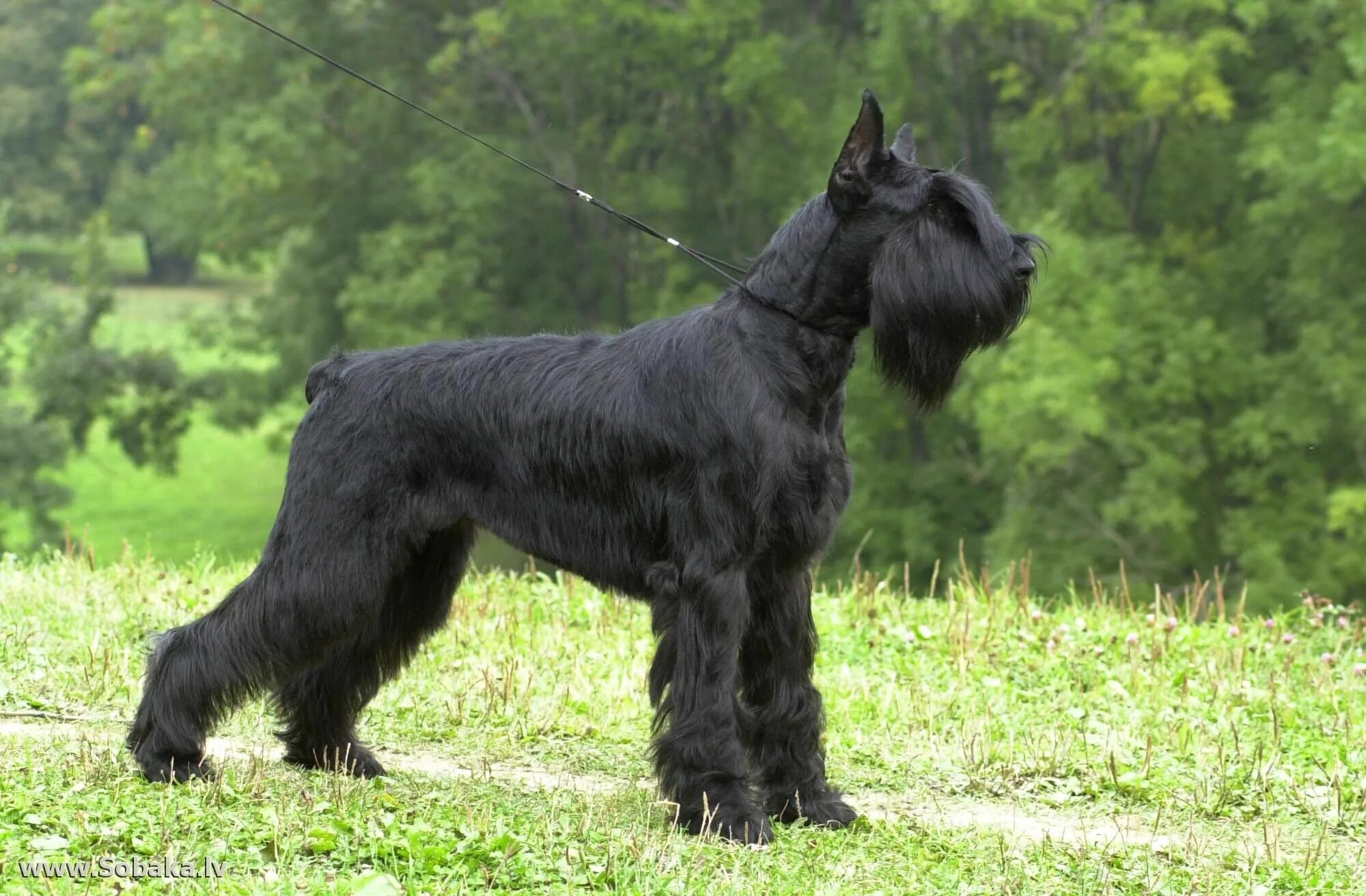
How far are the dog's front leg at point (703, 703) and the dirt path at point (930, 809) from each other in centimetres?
56

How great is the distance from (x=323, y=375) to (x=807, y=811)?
215 cm

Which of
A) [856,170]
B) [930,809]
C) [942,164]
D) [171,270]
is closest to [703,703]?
[930,809]

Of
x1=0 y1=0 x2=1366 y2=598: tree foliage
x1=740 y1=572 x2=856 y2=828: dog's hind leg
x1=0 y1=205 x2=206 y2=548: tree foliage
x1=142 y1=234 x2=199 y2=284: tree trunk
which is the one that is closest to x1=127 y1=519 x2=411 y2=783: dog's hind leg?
x1=740 y1=572 x2=856 y2=828: dog's hind leg

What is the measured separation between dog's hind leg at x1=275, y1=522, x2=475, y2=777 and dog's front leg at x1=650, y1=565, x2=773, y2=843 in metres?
0.92

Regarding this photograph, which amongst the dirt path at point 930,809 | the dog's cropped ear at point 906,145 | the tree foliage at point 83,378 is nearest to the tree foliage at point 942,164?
the tree foliage at point 83,378

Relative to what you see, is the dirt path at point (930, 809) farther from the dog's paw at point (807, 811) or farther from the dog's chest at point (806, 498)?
the dog's chest at point (806, 498)

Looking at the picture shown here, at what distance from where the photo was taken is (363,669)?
543 centimetres

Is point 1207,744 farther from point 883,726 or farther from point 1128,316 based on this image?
point 1128,316

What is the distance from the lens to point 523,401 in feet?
16.3

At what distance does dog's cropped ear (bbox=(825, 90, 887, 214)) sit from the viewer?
471 cm

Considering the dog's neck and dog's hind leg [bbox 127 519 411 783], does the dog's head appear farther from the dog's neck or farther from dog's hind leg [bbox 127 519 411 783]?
dog's hind leg [bbox 127 519 411 783]

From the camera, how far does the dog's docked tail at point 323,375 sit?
205 inches

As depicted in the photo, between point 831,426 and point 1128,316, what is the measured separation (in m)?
18.6

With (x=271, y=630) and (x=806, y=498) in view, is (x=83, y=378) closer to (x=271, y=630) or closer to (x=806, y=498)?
(x=271, y=630)
